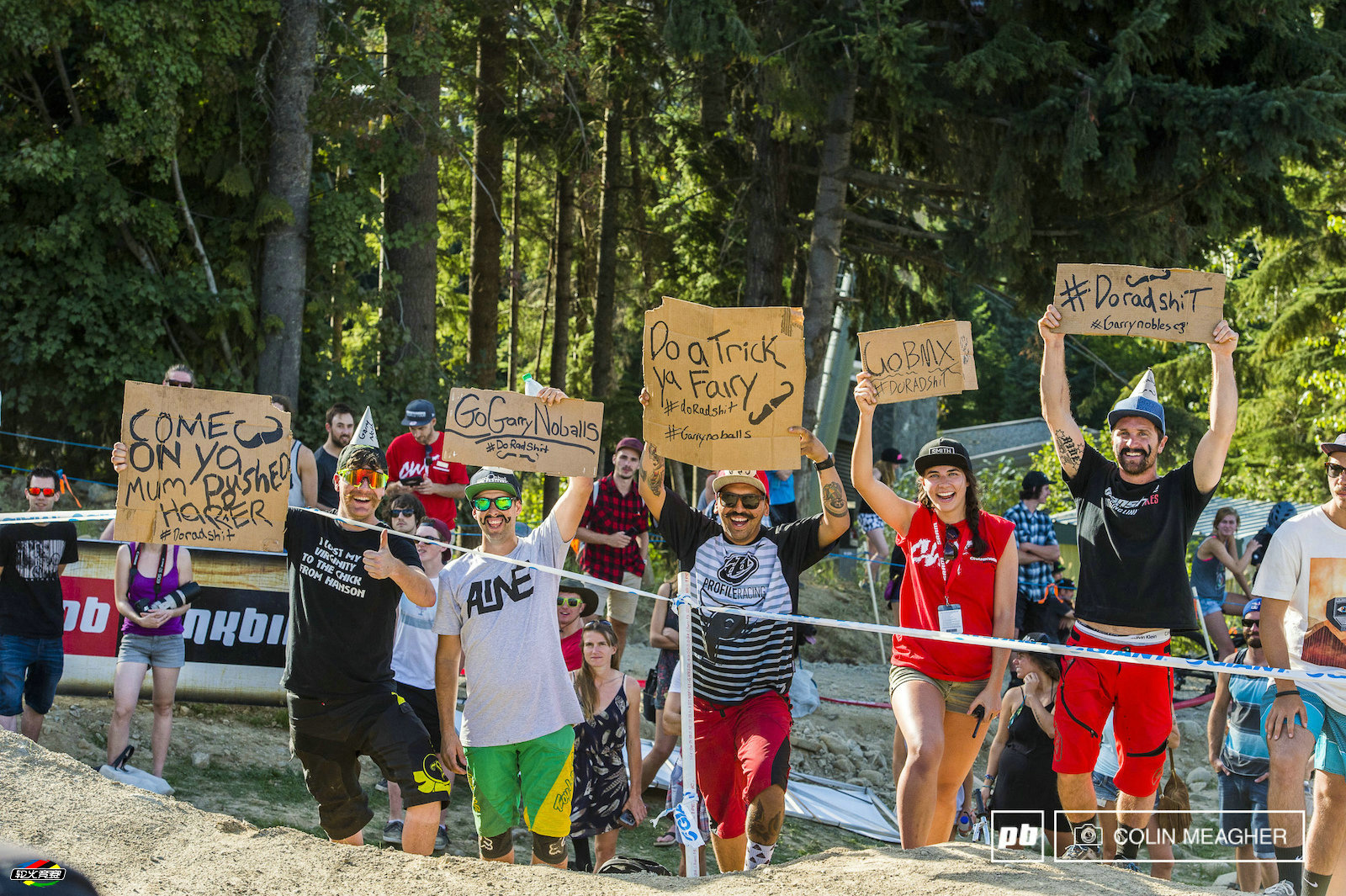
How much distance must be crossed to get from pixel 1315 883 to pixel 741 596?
8.13 ft

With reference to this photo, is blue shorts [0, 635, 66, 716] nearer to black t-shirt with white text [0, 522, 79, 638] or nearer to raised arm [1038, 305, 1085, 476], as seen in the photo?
black t-shirt with white text [0, 522, 79, 638]

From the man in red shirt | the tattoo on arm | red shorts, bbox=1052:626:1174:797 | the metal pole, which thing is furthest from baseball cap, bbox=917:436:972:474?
the man in red shirt

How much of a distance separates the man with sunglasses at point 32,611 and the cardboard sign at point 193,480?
7.16ft

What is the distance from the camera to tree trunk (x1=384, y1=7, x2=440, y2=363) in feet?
46.4

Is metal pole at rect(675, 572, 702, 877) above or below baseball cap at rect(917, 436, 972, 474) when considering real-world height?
below

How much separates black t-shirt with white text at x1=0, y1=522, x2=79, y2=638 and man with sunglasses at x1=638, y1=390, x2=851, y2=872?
4.05 m

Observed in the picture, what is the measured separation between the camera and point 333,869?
4.56 metres

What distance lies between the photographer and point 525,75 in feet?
55.9

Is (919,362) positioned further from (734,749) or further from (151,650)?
(151,650)

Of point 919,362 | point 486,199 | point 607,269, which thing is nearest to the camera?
point 919,362

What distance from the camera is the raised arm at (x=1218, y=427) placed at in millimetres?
4766

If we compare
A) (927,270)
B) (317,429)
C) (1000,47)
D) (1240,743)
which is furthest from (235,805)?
(927,270)

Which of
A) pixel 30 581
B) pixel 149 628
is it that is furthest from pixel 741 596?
pixel 30 581

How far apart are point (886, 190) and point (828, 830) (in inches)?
338
